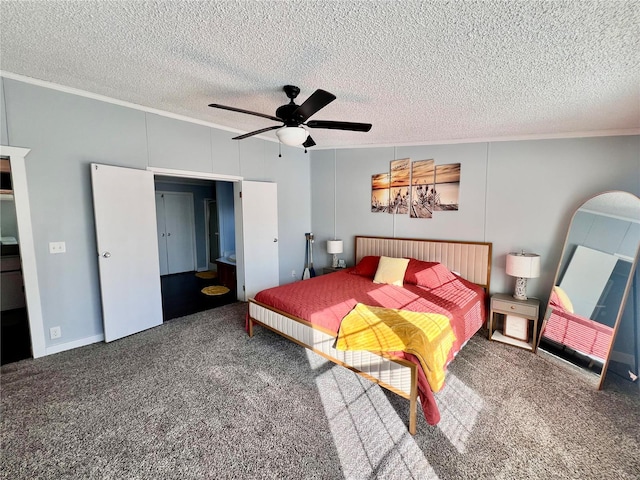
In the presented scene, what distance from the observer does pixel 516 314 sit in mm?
3102

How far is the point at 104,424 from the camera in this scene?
6.25 ft

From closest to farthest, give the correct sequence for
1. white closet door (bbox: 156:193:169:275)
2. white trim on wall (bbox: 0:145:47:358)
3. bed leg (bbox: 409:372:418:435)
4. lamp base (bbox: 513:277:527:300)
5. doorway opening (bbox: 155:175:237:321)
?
bed leg (bbox: 409:372:418:435) → white trim on wall (bbox: 0:145:47:358) → lamp base (bbox: 513:277:527:300) → doorway opening (bbox: 155:175:237:321) → white closet door (bbox: 156:193:169:275)

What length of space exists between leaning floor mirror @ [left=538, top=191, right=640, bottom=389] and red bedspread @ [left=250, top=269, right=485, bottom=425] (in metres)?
0.78

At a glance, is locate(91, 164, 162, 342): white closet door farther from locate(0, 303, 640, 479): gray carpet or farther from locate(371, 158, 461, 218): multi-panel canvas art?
locate(371, 158, 461, 218): multi-panel canvas art

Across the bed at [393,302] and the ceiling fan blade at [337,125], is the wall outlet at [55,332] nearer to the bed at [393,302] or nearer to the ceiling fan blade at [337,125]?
the bed at [393,302]

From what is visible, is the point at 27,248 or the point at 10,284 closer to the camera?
the point at 27,248

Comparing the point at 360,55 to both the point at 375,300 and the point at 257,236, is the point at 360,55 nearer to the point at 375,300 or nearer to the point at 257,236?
the point at 375,300

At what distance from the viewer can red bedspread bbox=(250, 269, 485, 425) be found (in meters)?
2.60

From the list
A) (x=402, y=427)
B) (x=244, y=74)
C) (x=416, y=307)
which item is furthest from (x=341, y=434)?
(x=244, y=74)

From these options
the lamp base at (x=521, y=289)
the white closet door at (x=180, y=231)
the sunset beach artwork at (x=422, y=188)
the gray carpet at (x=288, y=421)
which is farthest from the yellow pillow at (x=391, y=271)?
the white closet door at (x=180, y=231)

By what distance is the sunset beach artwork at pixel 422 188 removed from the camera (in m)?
4.04

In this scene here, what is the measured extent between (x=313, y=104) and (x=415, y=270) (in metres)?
2.56

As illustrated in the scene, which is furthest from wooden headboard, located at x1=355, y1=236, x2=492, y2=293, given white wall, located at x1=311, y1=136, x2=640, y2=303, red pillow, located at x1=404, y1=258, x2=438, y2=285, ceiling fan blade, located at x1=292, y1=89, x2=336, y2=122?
ceiling fan blade, located at x1=292, y1=89, x2=336, y2=122

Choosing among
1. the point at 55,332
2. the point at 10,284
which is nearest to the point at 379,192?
the point at 55,332
